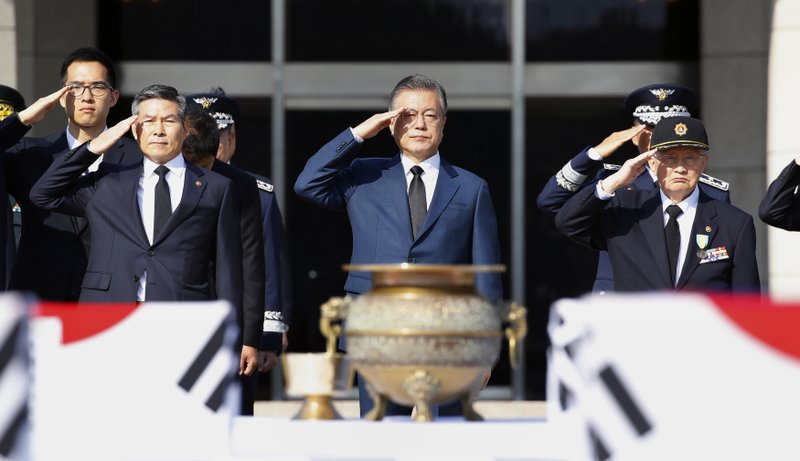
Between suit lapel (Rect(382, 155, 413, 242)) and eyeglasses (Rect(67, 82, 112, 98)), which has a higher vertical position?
eyeglasses (Rect(67, 82, 112, 98))

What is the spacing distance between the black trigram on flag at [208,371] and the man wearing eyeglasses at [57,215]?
8.01 feet

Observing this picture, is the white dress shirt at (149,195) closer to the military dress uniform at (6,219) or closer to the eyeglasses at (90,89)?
the military dress uniform at (6,219)

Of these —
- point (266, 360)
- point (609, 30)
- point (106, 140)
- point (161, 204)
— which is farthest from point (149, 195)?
point (609, 30)

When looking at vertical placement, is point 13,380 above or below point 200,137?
below

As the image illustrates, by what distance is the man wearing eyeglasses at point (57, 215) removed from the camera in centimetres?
546

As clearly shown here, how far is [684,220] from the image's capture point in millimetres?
4926

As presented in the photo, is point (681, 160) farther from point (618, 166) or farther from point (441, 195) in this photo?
point (618, 166)

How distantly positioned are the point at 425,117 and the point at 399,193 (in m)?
0.33

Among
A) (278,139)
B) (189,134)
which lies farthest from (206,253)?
(278,139)

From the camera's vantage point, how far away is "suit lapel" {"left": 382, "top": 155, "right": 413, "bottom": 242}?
4.99 m

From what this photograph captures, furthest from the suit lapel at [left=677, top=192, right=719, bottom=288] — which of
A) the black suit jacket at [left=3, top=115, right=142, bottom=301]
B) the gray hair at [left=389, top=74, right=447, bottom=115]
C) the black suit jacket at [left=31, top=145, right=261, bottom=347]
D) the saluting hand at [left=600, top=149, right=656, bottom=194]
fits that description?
the black suit jacket at [left=3, top=115, right=142, bottom=301]

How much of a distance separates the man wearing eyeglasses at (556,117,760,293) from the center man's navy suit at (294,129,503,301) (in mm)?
327

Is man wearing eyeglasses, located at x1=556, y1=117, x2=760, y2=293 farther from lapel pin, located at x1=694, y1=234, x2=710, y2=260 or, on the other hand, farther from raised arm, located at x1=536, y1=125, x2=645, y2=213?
raised arm, located at x1=536, y1=125, x2=645, y2=213

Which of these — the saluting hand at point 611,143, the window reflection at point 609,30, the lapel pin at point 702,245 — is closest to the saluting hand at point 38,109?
the saluting hand at point 611,143
